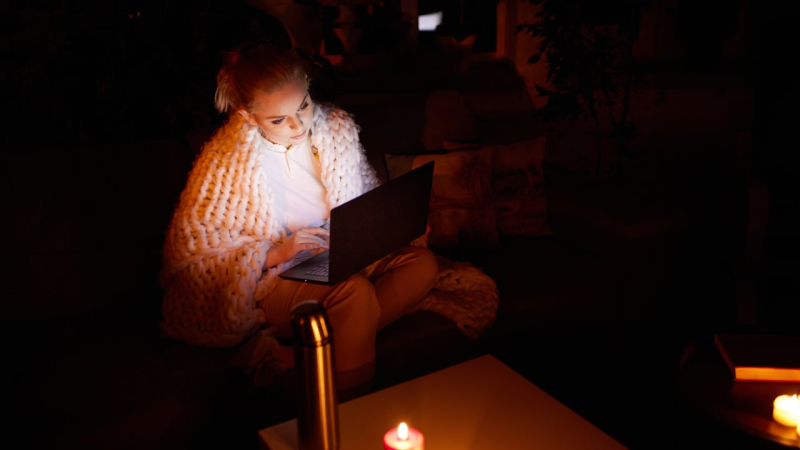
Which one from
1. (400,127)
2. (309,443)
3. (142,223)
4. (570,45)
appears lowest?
(309,443)

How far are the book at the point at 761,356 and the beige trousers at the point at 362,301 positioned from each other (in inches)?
28.8

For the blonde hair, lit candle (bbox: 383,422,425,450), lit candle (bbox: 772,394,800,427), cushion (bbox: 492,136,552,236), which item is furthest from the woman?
lit candle (bbox: 772,394,800,427)

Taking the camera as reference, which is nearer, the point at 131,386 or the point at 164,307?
the point at 131,386

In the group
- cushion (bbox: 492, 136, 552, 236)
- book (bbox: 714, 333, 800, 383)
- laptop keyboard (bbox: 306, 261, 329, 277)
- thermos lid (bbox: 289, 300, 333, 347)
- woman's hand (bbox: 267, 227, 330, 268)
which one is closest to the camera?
thermos lid (bbox: 289, 300, 333, 347)

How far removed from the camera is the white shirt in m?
1.67

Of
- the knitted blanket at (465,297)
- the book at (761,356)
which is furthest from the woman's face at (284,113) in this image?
the book at (761,356)

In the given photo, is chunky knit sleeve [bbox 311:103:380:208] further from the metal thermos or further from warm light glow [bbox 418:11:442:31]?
warm light glow [bbox 418:11:442:31]

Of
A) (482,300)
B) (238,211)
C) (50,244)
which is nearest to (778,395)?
(482,300)

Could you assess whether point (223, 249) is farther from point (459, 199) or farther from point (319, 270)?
point (459, 199)

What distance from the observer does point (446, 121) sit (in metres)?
2.15

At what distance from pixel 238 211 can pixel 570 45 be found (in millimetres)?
1650

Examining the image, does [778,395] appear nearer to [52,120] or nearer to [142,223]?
[142,223]

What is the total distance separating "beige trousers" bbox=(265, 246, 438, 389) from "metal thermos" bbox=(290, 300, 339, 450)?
1.21ft

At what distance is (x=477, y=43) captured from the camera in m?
3.04
